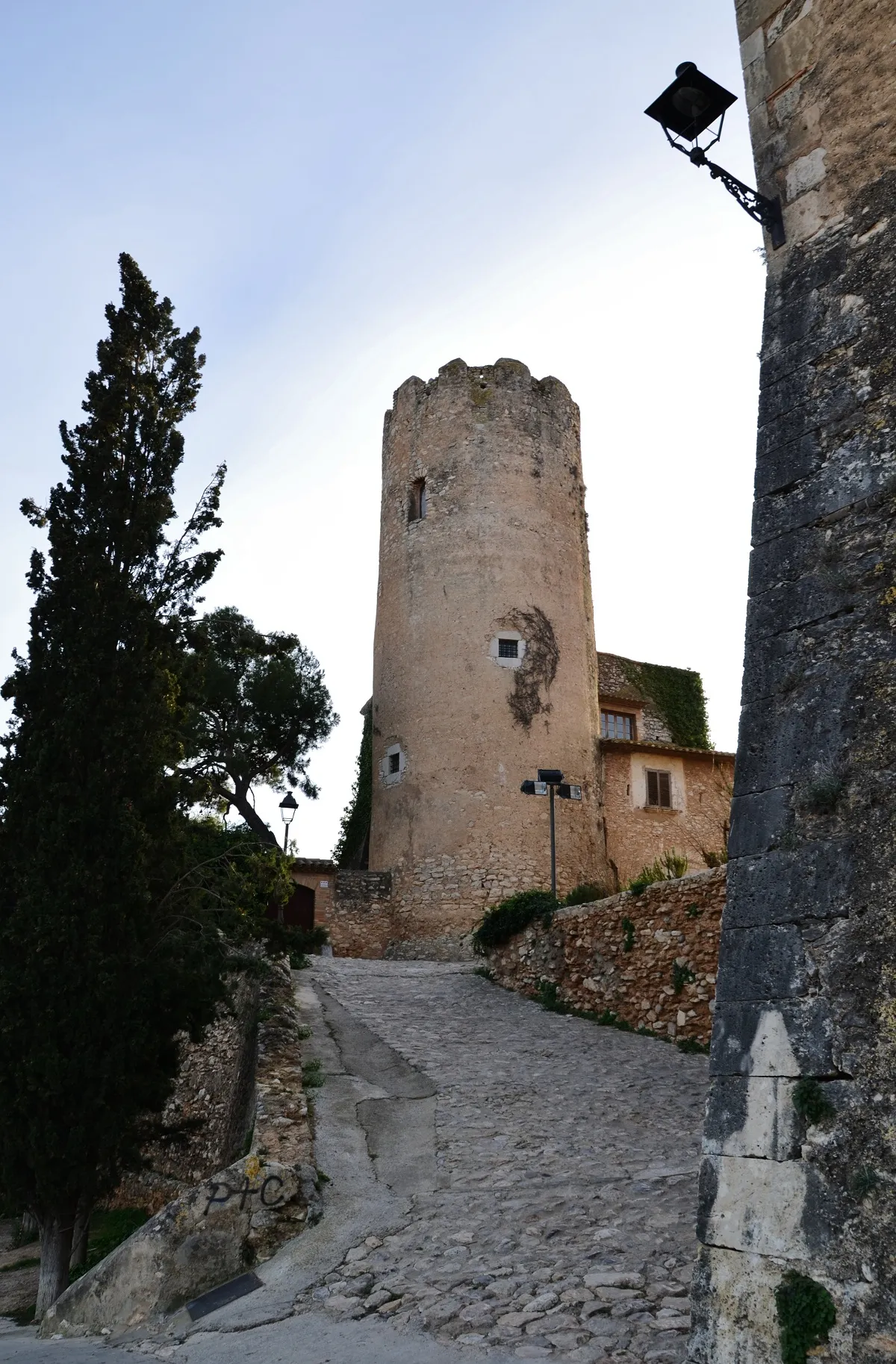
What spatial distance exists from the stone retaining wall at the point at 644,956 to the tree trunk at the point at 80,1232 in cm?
620

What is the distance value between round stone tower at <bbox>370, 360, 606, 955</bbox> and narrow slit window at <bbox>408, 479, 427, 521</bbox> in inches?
1.9

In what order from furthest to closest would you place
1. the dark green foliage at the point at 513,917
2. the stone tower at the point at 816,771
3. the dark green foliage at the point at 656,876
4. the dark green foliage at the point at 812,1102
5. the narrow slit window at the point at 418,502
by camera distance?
the narrow slit window at the point at 418,502 → the dark green foliage at the point at 513,917 → the dark green foliage at the point at 656,876 → the dark green foliage at the point at 812,1102 → the stone tower at the point at 816,771

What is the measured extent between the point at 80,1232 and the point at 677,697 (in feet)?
70.7

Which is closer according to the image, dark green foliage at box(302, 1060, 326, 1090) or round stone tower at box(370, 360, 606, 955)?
dark green foliage at box(302, 1060, 326, 1090)

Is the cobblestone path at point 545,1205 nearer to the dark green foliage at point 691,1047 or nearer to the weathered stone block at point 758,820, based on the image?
the dark green foliage at point 691,1047

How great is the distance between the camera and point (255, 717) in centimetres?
2592

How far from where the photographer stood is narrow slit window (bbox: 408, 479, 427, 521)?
949 inches

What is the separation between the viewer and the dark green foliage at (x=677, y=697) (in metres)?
27.7

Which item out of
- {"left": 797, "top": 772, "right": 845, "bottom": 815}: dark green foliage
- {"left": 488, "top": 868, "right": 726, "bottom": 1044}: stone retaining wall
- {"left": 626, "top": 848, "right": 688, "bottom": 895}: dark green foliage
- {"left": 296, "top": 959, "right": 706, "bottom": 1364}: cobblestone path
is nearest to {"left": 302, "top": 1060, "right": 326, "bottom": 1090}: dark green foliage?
{"left": 296, "top": 959, "right": 706, "bottom": 1364}: cobblestone path

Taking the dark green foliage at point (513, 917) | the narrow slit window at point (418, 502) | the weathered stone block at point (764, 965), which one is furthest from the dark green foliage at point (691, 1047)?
the narrow slit window at point (418, 502)

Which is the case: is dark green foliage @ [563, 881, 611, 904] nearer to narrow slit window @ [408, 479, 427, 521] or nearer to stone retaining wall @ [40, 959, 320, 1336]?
stone retaining wall @ [40, 959, 320, 1336]

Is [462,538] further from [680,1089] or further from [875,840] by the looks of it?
[875,840]

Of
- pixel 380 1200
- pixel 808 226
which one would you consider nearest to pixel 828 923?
pixel 808 226

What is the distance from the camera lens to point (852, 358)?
4.39 meters
